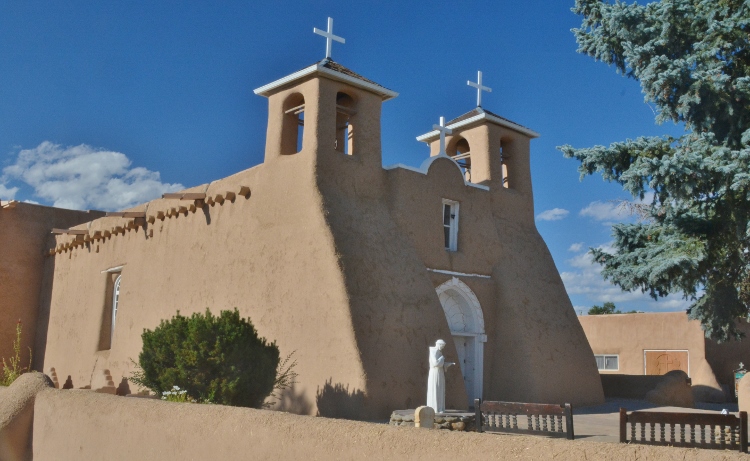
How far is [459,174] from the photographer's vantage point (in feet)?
60.8

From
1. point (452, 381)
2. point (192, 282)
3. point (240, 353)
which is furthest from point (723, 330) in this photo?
point (192, 282)

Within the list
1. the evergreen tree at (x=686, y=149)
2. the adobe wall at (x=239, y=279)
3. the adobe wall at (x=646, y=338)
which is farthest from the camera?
the adobe wall at (x=646, y=338)

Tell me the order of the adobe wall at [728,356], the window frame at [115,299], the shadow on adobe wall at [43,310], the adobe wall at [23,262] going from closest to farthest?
Result: 1. the window frame at [115,299]
2. the adobe wall at [23,262]
3. the shadow on adobe wall at [43,310]
4. the adobe wall at [728,356]

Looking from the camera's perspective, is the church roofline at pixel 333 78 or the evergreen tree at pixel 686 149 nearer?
the evergreen tree at pixel 686 149

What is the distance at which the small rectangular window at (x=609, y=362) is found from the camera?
28.6 m

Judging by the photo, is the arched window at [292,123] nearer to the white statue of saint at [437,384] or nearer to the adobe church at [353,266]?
the adobe church at [353,266]

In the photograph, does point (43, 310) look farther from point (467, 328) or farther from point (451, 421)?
point (451, 421)

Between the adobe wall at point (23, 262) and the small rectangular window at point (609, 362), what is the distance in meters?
19.9

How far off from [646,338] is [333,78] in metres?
17.2

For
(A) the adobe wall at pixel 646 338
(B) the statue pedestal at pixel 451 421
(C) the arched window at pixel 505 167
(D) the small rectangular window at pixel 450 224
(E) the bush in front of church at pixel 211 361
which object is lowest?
(B) the statue pedestal at pixel 451 421

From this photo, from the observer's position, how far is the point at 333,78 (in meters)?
16.5

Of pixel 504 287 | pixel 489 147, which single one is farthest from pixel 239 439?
pixel 489 147

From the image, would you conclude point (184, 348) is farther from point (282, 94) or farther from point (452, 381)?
point (282, 94)

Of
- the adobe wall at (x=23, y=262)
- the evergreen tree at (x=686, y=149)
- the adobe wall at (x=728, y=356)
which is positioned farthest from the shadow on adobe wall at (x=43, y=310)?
the adobe wall at (x=728, y=356)
